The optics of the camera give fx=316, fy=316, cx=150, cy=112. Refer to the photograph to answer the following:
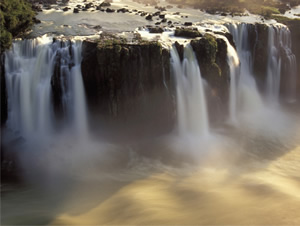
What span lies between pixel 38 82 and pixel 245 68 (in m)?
16.3

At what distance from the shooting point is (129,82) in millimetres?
18156

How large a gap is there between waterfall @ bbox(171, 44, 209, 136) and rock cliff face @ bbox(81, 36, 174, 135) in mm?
677

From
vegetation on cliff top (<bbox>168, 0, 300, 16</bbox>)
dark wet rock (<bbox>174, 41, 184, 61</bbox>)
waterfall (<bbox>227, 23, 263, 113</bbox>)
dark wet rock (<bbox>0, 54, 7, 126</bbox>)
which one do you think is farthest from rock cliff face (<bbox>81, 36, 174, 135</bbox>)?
vegetation on cliff top (<bbox>168, 0, 300, 16</bbox>)

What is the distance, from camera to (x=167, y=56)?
61.3 ft

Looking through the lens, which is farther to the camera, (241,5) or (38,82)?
(241,5)

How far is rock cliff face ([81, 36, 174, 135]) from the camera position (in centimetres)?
1750

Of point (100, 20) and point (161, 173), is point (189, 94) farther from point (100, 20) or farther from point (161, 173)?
point (100, 20)

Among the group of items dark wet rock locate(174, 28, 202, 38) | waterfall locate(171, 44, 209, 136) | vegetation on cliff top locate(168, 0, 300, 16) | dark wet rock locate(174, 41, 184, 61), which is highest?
vegetation on cliff top locate(168, 0, 300, 16)

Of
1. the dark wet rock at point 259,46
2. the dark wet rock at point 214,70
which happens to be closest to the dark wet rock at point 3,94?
the dark wet rock at point 214,70

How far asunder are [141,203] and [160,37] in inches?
487

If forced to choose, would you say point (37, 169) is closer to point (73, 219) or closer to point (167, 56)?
point (73, 219)

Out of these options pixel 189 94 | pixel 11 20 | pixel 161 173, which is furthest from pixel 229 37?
pixel 11 20

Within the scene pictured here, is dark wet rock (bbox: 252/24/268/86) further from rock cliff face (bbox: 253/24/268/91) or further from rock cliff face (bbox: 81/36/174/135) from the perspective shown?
rock cliff face (bbox: 81/36/174/135)

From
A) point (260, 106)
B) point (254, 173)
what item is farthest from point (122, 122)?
A: point (260, 106)
